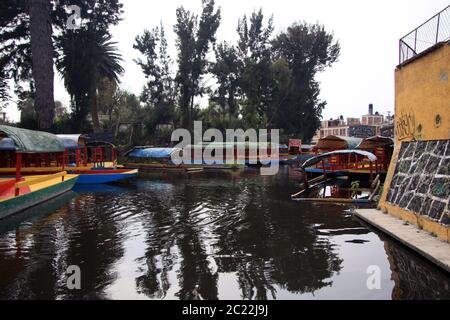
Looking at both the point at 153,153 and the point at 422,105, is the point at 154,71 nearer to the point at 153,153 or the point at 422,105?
the point at 153,153

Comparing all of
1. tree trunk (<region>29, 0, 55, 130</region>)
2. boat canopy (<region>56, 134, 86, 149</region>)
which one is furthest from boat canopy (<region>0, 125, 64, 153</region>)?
tree trunk (<region>29, 0, 55, 130</region>)

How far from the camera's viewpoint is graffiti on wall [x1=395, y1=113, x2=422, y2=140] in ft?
37.9

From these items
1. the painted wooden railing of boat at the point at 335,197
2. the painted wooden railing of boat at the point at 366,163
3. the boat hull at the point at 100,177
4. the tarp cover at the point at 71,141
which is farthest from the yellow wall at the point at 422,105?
the tarp cover at the point at 71,141

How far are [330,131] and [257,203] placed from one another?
9063cm

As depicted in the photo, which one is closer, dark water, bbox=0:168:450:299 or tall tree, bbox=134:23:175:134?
dark water, bbox=0:168:450:299

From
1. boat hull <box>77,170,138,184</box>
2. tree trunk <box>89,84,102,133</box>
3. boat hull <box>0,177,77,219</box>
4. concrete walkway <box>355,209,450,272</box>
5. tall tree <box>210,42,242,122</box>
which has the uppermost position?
tall tree <box>210,42,242,122</box>

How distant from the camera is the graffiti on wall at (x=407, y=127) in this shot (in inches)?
455

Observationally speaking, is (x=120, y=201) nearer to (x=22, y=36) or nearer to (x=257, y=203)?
(x=257, y=203)

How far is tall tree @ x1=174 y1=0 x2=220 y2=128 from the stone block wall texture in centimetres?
4052

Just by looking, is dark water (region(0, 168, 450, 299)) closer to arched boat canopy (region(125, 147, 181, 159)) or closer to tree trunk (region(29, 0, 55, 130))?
arched boat canopy (region(125, 147, 181, 159))

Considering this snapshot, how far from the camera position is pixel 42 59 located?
3300 centimetres

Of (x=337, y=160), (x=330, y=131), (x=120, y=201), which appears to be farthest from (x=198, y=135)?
(x=330, y=131)

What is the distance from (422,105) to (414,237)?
13.7 ft

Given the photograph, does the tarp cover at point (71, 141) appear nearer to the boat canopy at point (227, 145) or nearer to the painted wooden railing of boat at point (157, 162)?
the painted wooden railing of boat at point (157, 162)
